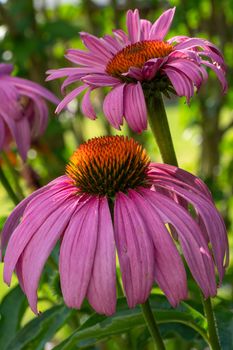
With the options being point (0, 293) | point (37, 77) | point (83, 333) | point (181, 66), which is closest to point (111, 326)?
point (83, 333)

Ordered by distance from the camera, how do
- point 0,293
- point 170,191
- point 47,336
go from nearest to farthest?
point 170,191 → point 47,336 → point 0,293

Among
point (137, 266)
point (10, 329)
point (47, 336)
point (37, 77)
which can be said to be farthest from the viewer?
point (37, 77)

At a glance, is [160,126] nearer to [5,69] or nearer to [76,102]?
[5,69]

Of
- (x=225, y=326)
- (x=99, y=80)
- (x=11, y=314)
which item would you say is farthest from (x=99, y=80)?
(x=11, y=314)

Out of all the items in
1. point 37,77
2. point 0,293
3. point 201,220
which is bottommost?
point 0,293

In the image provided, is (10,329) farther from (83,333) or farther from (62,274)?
(62,274)

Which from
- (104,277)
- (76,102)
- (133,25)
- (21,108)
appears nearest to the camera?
(104,277)

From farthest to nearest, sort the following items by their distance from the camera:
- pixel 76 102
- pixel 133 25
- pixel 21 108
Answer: pixel 76 102
pixel 21 108
pixel 133 25
